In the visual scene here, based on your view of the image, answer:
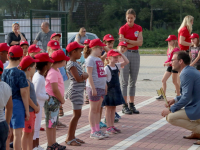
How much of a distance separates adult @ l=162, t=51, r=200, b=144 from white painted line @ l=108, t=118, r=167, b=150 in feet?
2.41

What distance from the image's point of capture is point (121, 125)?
7863mm

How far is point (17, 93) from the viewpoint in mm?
5027

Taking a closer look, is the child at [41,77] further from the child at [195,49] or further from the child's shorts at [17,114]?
the child at [195,49]

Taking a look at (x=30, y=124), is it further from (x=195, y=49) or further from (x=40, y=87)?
(x=195, y=49)

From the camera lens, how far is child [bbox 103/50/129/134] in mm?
7215

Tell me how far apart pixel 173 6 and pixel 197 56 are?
4380 centimetres

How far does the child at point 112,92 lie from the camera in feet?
23.7

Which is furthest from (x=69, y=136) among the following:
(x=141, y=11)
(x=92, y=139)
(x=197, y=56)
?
(x=141, y=11)

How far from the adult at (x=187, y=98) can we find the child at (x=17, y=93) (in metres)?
2.65

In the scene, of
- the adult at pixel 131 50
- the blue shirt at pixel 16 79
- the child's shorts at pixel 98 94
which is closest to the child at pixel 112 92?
the child's shorts at pixel 98 94

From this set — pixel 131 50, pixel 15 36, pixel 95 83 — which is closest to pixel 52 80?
pixel 95 83

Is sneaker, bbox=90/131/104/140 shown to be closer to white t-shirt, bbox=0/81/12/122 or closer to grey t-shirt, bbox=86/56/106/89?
grey t-shirt, bbox=86/56/106/89

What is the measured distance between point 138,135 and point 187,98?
53.6 inches

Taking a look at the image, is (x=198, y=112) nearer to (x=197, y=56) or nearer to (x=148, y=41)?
(x=197, y=56)
